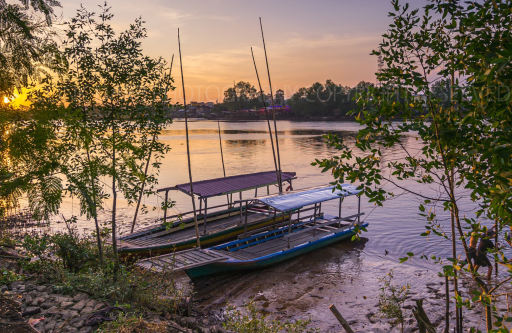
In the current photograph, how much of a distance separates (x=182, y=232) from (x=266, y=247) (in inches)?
137

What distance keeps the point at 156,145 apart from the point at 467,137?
25.5ft

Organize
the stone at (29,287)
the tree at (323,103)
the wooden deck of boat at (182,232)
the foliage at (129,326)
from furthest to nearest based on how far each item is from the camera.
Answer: the tree at (323,103)
the wooden deck of boat at (182,232)
the stone at (29,287)
the foliage at (129,326)

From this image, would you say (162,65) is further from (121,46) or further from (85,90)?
(85,90)

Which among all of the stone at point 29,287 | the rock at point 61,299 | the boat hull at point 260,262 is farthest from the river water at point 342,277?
the stone at point 29,287

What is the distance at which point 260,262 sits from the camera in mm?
11836

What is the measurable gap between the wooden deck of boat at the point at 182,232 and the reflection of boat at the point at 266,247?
3.65 feet

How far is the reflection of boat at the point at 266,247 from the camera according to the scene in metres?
10.6

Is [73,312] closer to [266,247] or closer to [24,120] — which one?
[24,120]

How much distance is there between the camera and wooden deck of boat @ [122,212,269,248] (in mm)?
12719

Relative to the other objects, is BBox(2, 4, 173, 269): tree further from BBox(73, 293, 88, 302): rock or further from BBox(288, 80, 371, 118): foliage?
BBox(288, 80, 371, 118): foliage

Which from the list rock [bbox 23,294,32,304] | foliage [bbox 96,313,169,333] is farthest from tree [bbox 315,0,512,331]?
rock [bbox 23,294,32,304]

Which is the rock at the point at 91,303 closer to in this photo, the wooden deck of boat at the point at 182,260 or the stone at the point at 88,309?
the stone at the point at 88,309

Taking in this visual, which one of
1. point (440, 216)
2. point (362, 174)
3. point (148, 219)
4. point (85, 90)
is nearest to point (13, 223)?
point (148, 219)

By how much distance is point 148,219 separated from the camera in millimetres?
18844
